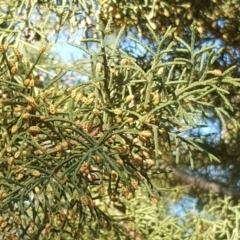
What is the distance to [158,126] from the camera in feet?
6.05

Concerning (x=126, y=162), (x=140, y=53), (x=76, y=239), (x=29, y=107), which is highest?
(x=29, y=107)

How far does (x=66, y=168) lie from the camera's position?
1732mm

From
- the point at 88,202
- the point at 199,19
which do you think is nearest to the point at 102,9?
the point at 199,19

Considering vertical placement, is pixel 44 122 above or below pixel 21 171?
above

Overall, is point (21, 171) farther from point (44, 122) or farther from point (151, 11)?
point (151, 11)

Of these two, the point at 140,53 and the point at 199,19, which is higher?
the point at 199,19

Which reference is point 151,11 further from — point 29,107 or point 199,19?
point 29,107

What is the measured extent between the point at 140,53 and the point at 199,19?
1.04 feet


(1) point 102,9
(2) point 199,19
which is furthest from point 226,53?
(1) point 102,9

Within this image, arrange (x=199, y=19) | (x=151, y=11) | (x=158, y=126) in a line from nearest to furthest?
1. (x=158, y=126)
2. (x=151, y=11)
3. (x=199, y=19)

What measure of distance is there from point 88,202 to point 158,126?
32cm

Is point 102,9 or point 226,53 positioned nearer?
point 102,9

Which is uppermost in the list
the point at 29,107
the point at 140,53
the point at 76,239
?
the point at 29,107

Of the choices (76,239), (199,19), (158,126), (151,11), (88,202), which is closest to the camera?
(88,202)
